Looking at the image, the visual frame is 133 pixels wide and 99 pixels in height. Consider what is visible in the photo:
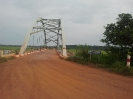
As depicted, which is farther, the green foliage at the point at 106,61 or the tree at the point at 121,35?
the tree at the point at 121,35

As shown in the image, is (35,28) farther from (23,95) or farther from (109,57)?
(23,95)

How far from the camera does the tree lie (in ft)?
34.9

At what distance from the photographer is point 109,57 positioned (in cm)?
1162

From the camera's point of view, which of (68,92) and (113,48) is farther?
(113,48)

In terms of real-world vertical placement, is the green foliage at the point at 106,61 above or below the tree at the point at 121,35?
below

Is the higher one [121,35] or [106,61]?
[121,35]

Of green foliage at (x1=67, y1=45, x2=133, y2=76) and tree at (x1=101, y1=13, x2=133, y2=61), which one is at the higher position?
tree at (x1=101, y1=13, x2=133, y2=61)

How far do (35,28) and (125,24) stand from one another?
2342cm

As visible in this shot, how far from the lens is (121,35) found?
1073cm

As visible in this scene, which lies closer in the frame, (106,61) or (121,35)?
(121,35)

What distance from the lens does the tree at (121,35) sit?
1064 cm

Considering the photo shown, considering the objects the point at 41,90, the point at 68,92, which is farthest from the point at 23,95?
the point at 68,92

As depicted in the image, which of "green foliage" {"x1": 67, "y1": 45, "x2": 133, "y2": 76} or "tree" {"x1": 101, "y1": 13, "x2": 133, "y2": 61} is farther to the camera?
"tree" {"x1": 101, "y1": 13, "x2": 133, "y2": 61}

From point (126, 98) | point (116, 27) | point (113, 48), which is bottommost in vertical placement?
point (126, 98)
